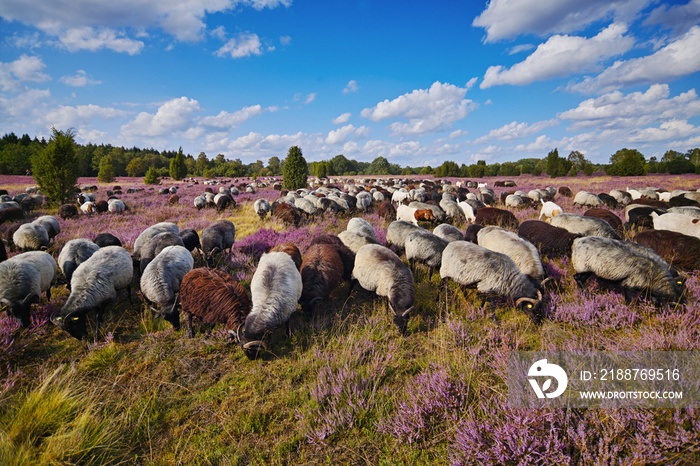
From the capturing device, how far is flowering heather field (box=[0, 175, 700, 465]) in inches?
104

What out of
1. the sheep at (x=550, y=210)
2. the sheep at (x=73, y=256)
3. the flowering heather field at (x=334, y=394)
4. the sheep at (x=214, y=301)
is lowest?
the flowering heather field at (x=334, y=394)

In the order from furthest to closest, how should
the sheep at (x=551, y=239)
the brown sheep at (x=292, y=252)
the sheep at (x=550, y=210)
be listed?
the sheep at (x=550, y=210)
the sheep at (x=551, y=239)
the brown sheep at (x=292, y=252)

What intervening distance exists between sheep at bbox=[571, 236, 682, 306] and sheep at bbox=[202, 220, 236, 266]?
10.1 metres

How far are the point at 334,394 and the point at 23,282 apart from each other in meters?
7.02

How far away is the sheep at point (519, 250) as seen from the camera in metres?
6.23

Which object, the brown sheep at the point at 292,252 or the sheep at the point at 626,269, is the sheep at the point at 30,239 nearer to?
the brown sheep at the point at 292,252

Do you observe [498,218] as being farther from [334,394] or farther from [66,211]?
[66,211]

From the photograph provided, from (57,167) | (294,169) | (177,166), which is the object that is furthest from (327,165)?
(57,167)

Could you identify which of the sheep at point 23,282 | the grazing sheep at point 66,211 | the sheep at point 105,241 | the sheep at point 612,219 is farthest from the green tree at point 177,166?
the sheep at point 612,219

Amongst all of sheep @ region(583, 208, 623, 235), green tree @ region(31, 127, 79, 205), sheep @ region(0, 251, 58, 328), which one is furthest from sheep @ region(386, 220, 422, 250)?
green tree @ region(31, 127, 79, 205)

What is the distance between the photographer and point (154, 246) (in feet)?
25.8

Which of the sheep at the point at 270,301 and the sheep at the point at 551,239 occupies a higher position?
the sheep at the point at 551,239

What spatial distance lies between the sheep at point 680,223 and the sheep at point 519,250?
20.2ft

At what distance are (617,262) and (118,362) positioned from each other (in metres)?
9.82
